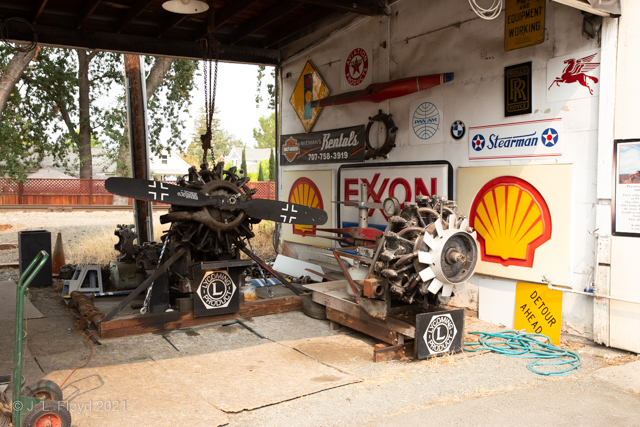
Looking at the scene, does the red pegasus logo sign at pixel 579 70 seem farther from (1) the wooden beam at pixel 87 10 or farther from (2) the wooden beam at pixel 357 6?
(1) the wooden beam at pixel 87 10

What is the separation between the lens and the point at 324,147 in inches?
369

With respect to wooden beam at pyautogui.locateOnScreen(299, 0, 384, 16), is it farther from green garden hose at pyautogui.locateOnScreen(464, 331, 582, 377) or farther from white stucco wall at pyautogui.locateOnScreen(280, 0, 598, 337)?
green garden hose at pyautogui.locateOnScreen(464, 331, 582, 377)

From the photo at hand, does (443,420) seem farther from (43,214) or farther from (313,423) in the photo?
(43,214)

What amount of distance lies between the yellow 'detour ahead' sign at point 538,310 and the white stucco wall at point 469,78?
10 centimetres

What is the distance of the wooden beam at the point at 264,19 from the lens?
27.7ft

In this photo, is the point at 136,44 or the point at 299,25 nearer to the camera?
the point at 136,44

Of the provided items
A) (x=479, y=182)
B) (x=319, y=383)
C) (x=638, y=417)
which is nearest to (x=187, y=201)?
(x=319, y=383)

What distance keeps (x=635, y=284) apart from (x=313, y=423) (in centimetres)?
345

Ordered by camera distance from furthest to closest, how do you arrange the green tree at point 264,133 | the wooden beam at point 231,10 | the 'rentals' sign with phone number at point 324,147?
1. the green tree at point 264,133
2. the 'rentals' sign with phone number at point 324,147
3. the wooden beam at point 231,10

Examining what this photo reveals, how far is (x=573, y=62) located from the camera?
17.9ft

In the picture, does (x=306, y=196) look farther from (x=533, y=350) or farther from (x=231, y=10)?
(x=533, y=350)

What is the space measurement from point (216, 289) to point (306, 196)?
3.93 metres

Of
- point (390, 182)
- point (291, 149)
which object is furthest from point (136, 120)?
point (390, 182)

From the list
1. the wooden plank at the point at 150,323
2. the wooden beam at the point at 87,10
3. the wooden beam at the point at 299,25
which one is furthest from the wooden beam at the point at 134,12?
the wooden plank at the point at 150,323
